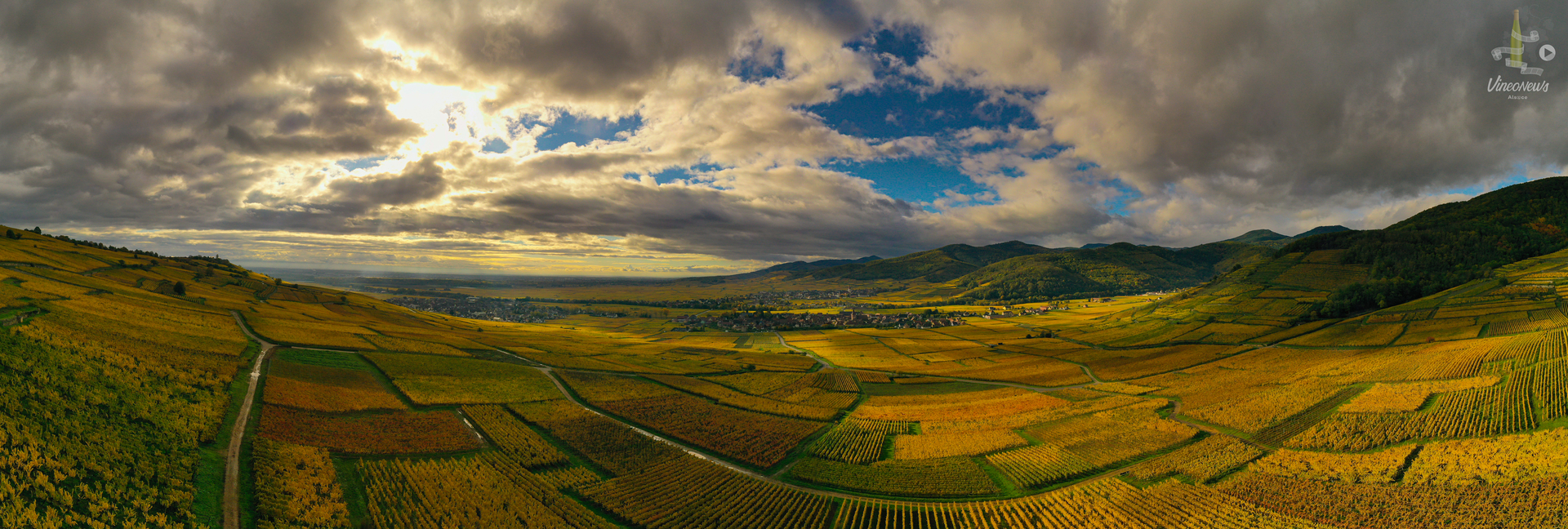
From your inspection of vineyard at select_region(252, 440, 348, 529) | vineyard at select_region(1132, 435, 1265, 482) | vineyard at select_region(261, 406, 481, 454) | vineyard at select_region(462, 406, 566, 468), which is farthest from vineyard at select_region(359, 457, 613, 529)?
vineyard at select_region(1132, 435, 1265, 482)

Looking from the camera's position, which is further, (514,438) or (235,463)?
(514,438)

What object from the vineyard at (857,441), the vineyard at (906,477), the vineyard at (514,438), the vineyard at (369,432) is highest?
the vineyard at (369,432)

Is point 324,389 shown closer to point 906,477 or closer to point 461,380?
point 461,380

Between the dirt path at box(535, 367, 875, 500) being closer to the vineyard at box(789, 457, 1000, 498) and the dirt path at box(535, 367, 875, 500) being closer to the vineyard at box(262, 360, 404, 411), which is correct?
the vineyard at box(789, 457, 1000, 498)

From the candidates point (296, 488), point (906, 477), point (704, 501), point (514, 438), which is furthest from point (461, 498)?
point (906, 477)

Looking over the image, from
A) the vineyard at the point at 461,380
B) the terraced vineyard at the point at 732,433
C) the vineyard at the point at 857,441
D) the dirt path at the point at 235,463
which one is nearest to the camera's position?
the dirt path at the point at 235,463

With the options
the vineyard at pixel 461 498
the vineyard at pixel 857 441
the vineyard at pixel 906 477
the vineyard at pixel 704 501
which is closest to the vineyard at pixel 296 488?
the vineyard at pixel 461 498

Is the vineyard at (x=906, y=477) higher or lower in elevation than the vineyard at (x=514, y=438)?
lower

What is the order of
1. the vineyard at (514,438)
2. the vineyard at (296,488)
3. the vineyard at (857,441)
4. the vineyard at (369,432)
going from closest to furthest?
the vineyard at (296,488) → the vineyard at (369,432) → the vineyard at (514,438) → the vineyard at (857,441)

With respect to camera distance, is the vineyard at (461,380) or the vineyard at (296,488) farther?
the vineyard at (461,380)

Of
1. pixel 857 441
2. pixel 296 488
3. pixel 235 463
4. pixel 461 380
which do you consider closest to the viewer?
pixel 296 488

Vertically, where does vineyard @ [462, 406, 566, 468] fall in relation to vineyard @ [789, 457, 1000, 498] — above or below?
above

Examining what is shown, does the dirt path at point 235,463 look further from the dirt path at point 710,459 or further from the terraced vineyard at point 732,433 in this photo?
the dirt path at point 710,459

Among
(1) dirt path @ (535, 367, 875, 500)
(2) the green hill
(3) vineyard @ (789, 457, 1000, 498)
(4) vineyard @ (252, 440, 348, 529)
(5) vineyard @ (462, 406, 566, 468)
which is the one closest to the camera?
(4) vineyard @ (252, 440, 348, 529)
